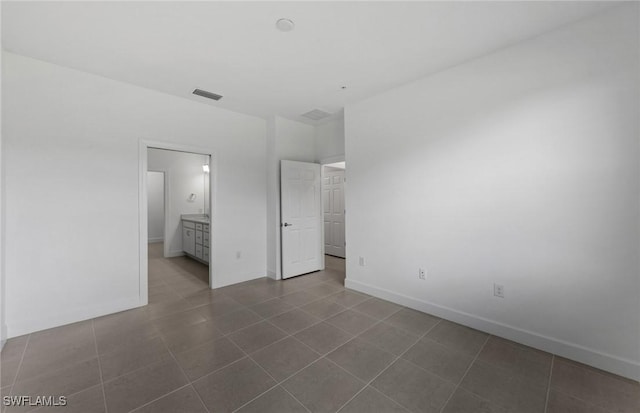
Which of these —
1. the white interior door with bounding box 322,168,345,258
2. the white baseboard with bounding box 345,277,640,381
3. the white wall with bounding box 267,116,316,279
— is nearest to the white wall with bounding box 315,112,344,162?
the white wall with bounding box 267,116,316,279

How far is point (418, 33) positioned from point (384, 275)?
266cm

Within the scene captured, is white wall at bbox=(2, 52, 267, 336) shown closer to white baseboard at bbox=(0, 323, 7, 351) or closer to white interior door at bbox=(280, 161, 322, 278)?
white baseboard at bbox=(0, 323, 7, 351)

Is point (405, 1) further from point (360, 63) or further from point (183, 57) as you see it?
point (183, 57)

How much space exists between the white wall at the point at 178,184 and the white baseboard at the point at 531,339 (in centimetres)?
508

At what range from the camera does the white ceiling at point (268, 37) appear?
76.0 inches

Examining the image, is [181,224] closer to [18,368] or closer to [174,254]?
[174,254]

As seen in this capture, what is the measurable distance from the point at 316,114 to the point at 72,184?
321cm

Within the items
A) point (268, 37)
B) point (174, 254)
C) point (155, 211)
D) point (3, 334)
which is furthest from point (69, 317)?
point (155, 211)

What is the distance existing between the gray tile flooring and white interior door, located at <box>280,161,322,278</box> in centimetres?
137

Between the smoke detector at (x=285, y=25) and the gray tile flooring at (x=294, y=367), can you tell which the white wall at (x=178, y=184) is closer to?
the gray tile flooring at (x=294, y=367)

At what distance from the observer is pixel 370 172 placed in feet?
11.5

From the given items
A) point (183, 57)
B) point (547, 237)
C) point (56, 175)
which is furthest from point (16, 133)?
point (547, 237)

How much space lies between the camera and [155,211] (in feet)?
26.0

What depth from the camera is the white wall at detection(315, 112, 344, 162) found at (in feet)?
14.6
